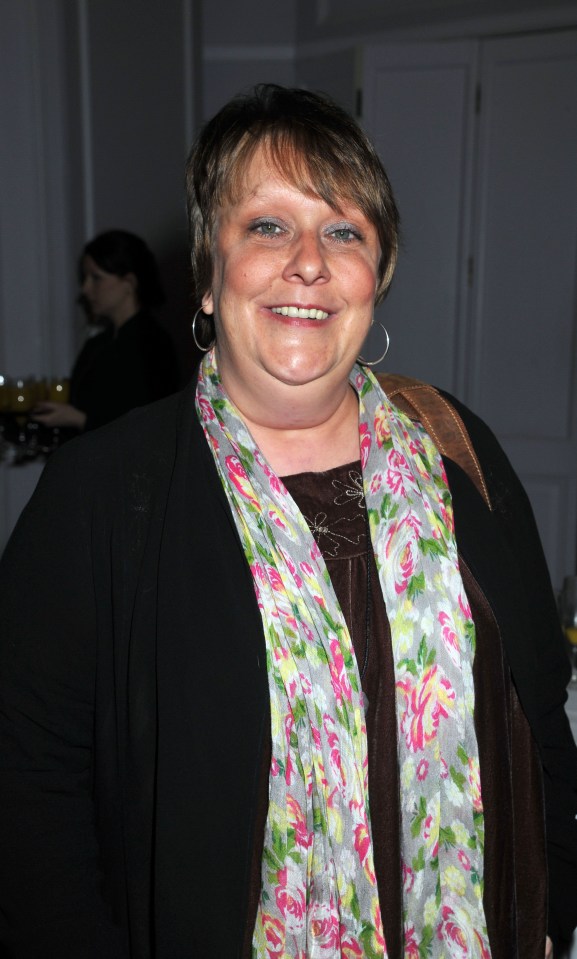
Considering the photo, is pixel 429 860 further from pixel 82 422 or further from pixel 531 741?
pixel 82 422

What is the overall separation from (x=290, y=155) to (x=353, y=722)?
70cm

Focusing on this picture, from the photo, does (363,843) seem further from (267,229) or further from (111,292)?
(111,292)

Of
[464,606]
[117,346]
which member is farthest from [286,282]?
[117,346]

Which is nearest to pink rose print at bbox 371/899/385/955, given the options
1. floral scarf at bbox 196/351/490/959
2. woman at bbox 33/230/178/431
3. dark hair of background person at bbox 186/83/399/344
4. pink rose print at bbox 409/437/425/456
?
floral scarf at bbox 196/351/490/959

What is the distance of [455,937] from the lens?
1.17m

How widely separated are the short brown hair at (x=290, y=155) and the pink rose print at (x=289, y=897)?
29.5 inches

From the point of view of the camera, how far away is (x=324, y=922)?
1.11m

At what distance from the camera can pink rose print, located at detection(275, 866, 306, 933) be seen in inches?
42.4

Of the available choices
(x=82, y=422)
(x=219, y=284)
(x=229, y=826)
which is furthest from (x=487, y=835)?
(x=82, y=422)

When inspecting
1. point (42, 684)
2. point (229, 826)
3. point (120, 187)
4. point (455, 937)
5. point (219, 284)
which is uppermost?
point (120, 187)

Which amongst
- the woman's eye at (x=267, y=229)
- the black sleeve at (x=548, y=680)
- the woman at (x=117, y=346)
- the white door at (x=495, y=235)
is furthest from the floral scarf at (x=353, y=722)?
the white door at (x=495, y=235)

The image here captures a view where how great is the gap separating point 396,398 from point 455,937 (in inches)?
29.3

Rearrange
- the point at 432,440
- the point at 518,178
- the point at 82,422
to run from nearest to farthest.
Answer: the point at 432,440
the point at 82,422
the point at 518,178

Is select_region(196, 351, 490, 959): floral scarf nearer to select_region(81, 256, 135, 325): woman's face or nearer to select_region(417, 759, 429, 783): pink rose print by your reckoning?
select_region(417, 759, 429, 783): pink rose print
